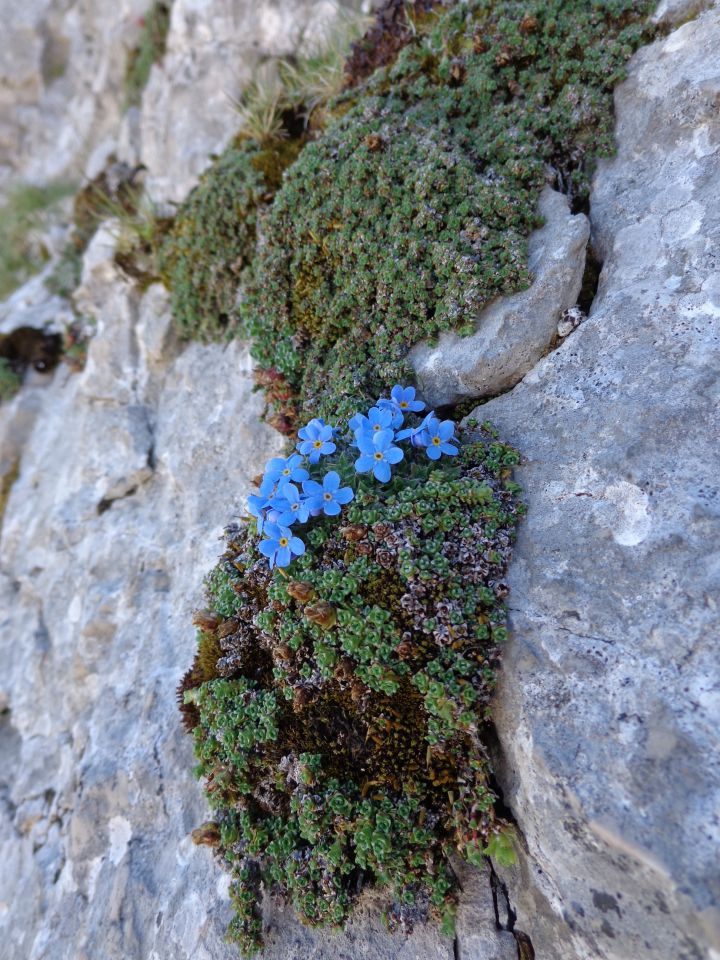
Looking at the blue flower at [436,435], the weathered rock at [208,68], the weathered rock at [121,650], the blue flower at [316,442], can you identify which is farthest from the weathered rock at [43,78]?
the blue flower at [436,435]

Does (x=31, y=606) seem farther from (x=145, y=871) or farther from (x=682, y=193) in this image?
(x=682, y=193)

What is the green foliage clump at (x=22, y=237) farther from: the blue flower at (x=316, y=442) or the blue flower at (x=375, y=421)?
the blue flower at (x=375, y=421)

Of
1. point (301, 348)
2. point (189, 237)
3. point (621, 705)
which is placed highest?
point (189, 237)

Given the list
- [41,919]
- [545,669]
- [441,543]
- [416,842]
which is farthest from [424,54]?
[41,919]

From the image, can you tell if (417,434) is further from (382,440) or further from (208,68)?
(208,68)

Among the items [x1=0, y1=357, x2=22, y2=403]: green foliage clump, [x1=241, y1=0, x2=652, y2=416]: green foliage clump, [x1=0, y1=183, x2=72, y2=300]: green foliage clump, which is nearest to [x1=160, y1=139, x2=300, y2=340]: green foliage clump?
[x1=241, y1=0, x2=652, y2=416]: green foliage clump

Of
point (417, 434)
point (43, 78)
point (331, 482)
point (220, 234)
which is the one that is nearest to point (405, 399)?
point (417, 434)

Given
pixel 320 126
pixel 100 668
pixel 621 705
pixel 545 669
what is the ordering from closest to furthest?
pixel 621 705 < pixel 545 669 < pixel 100 668 < pixel 320 126
